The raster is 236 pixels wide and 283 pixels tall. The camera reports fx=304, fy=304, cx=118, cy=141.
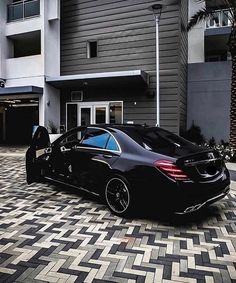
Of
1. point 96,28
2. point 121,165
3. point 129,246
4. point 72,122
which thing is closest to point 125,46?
point 96,28

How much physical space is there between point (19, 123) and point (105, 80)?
33.2 ft

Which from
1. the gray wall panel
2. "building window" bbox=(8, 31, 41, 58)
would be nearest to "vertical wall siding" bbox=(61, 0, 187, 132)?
"building window" bbox=(8, 31, 41, 58)

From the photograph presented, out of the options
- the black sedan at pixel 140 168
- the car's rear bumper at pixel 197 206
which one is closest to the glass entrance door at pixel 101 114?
the black sedan at pixel 140 168

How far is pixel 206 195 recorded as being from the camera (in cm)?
433

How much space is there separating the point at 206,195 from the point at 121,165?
1.34 metres

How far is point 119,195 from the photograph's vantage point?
486 centimetres

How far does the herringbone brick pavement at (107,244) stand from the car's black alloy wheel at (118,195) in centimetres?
17

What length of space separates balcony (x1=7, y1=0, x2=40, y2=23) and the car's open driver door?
1128cm

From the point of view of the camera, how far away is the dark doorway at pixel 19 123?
21.3 m

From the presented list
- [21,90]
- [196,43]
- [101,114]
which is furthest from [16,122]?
[196,43]

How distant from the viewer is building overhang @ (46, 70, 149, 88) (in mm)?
12993

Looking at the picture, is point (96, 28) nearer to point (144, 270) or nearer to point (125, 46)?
point (125, 46)

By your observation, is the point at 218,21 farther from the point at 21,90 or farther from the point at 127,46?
the point at 21,90

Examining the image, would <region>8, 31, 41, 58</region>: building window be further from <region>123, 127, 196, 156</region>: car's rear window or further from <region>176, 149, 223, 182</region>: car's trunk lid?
<region>176, 149, 223, 182</region>: car's trunk lid
